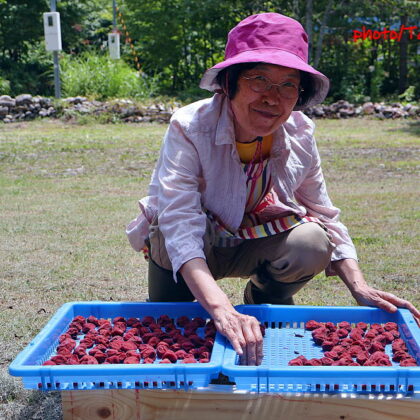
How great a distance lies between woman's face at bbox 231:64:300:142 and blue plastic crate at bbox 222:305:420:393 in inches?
25.9

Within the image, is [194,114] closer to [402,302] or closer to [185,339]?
[185,339]

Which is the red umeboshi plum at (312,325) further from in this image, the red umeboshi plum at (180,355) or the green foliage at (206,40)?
the green foliage at (206,40)

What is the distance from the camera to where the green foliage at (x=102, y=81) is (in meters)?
15.0

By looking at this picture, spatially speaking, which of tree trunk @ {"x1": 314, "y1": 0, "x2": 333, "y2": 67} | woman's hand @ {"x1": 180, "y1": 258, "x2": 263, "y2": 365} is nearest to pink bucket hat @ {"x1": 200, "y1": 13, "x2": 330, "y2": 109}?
woman's hand @ {"x1": 180, "y1": 258, "x2": 263, "y2": 365}

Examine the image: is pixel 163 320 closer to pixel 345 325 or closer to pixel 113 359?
pixel 113 359

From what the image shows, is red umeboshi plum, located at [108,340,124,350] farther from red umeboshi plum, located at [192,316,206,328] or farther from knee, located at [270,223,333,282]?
knee, located at [270,223,333,282]

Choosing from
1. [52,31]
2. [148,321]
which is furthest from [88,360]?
[52,31]

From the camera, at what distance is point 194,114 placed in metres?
2.56

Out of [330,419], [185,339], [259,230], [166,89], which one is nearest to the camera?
[330,419]

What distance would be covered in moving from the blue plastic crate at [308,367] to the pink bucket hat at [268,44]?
86 cm

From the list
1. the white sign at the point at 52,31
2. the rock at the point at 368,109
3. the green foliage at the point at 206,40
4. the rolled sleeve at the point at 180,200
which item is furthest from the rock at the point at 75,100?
the rolled sleeve at the point at 180,200

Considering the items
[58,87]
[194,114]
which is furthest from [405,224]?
[58,87]

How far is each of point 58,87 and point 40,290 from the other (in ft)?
36.2

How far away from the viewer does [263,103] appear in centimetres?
239
